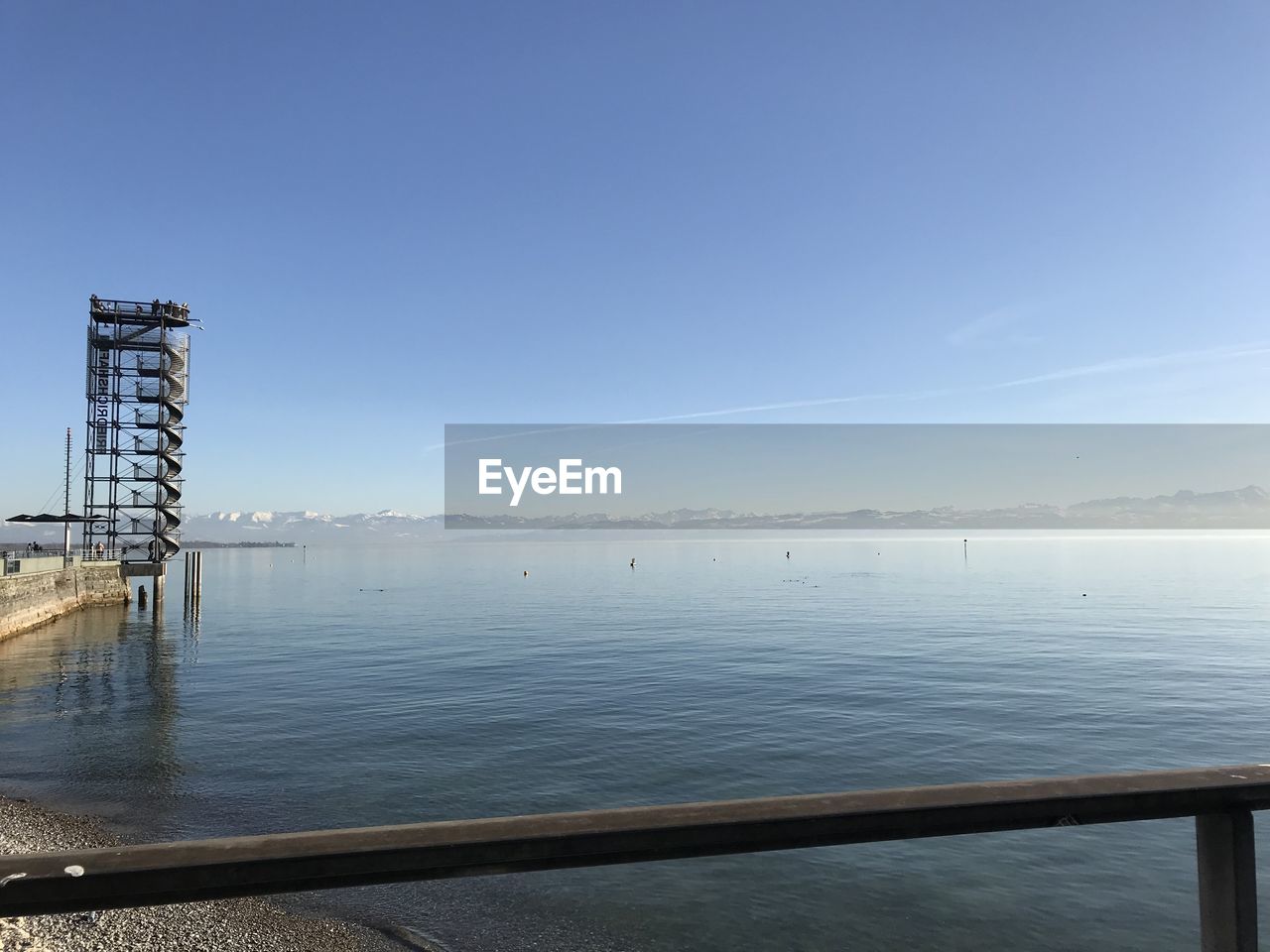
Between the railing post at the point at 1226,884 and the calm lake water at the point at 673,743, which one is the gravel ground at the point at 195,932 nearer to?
the calm lake water at the point at 673,743

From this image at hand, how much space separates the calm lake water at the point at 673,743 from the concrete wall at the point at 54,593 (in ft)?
5.60

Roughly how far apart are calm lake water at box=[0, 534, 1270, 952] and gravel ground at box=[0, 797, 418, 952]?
74cm

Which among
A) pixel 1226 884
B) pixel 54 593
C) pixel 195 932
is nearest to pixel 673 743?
pixel 195 932

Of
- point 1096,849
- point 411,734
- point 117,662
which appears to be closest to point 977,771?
point 1096,849

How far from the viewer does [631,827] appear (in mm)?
2207

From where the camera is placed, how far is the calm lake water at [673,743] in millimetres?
11078

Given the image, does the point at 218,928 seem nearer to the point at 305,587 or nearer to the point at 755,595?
the point at 755,595

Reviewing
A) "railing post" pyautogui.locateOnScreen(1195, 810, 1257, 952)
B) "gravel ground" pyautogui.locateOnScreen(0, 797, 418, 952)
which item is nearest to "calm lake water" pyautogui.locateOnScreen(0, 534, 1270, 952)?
"gravel ground" pyautogui.locateOnScreen(0, 797, 418, 952)

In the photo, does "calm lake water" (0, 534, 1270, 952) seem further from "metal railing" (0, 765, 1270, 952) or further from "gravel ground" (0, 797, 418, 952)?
"metal railing" (0, 765, 1270, 952)

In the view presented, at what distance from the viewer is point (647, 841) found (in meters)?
2.26

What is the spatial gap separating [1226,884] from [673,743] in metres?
19.1

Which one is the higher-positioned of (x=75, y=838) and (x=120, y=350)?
(x=120, y=350)

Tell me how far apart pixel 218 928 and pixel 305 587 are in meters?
111

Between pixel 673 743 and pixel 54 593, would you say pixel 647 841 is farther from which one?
pixel 54 593
